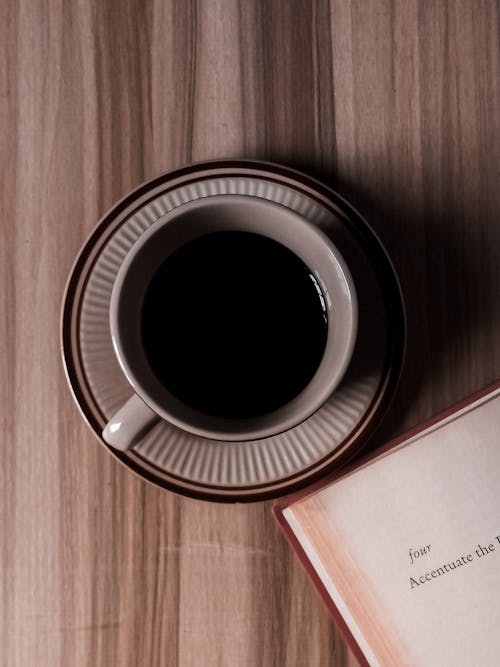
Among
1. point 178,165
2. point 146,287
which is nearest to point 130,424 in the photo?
point 146,287

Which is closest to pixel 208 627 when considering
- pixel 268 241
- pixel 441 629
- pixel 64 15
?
pixel 441 629

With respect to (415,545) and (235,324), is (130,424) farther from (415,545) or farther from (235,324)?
(415,545)

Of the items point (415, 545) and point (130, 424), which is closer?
point (130, 424)

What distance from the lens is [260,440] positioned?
599 mm

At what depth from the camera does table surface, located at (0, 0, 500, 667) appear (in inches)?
25.3

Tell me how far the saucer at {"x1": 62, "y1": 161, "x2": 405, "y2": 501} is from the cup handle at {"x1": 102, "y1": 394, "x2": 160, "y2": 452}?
0.26 ft

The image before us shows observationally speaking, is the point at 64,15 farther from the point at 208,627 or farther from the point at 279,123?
the point at 208,627

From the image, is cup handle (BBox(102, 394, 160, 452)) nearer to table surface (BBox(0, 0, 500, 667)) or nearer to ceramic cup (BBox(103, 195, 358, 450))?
ceramic cup (BBox(103, 195, 358, 450))

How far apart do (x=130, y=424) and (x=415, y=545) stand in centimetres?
26

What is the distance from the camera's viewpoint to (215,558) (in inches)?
25.3

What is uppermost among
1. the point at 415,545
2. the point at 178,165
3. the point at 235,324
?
the point at 178,165

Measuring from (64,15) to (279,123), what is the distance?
0.67ft

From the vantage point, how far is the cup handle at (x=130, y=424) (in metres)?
0.52

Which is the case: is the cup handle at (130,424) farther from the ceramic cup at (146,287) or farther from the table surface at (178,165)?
the table surface at (178,165)
